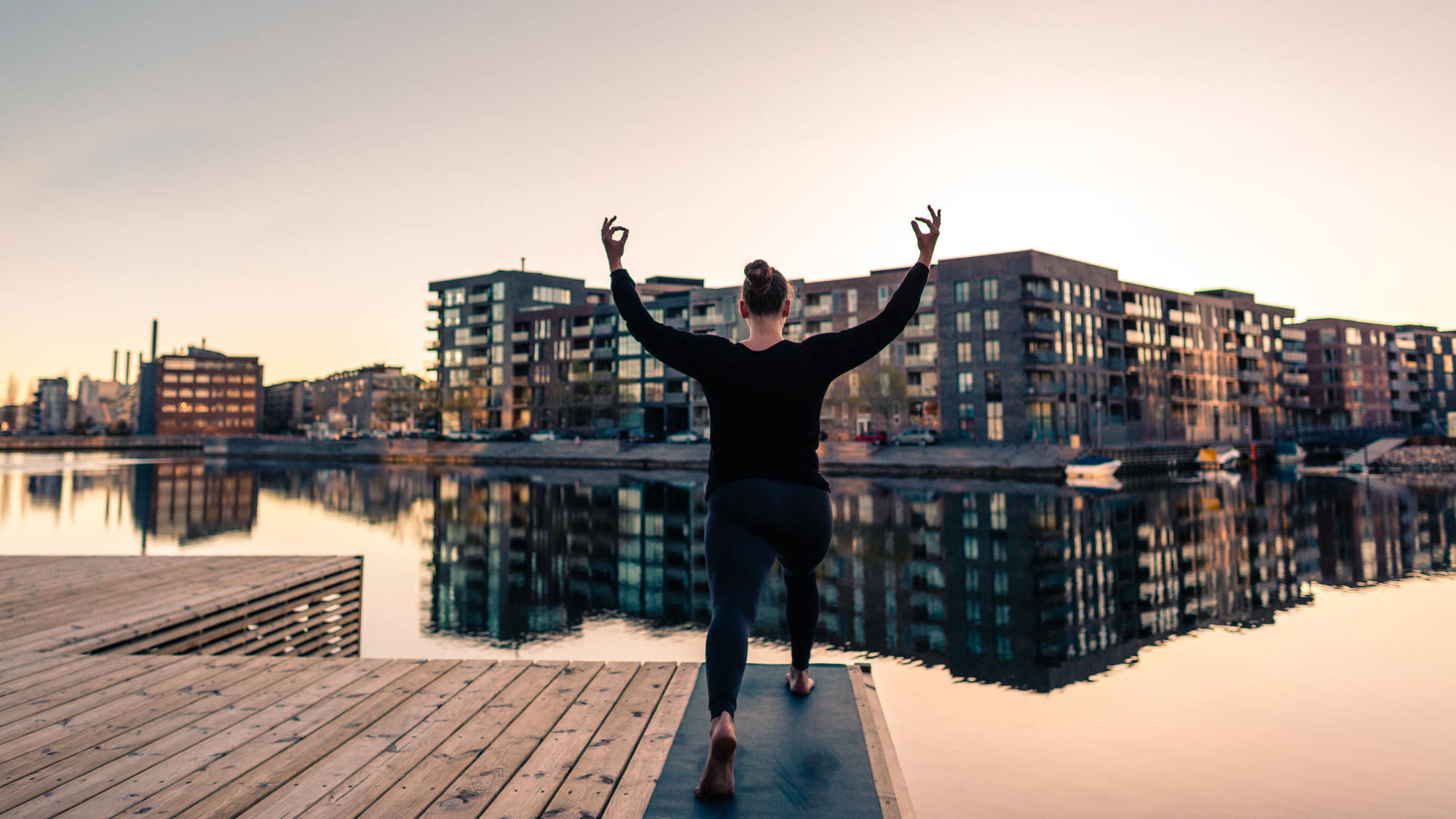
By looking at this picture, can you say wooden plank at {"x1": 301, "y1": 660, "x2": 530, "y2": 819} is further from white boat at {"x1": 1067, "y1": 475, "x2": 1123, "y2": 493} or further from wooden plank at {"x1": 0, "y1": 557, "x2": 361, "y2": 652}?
white boat at {"x1": 1067, "y1": 475, "x2": 1123, "y2": 493}

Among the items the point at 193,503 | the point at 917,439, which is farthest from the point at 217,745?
the point at 917,439

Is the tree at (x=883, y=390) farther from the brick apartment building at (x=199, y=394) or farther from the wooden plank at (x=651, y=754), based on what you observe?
the brick apartment building at (x=199, y=394)

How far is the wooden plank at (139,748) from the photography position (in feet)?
13.1

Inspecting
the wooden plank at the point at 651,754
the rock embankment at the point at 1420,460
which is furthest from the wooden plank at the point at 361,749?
the rock embankment at the point at 1420,460

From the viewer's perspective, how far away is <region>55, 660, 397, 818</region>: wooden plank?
394 cm

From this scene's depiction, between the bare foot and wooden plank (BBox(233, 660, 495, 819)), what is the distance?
1.98 meters

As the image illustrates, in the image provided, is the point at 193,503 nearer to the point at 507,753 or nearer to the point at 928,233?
the point at 507,753

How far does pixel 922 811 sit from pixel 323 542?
22.8 m

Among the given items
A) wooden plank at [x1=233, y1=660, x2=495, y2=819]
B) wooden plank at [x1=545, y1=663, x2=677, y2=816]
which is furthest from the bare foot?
wooden plank at [x1=233, y1=660, x2=495, y2=819]

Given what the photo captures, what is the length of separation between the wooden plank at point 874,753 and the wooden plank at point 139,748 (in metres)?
3.92

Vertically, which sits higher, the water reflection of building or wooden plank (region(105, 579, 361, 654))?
wooden plank (region(105, 579, 361, 654))

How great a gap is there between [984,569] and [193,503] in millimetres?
36835

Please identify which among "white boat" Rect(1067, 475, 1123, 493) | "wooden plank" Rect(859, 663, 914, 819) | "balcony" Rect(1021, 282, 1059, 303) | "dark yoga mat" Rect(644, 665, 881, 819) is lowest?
"white boat" Rect(1067, 475, 1123, 493)

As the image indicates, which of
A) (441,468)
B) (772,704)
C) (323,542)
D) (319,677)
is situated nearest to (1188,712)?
(772,704)
